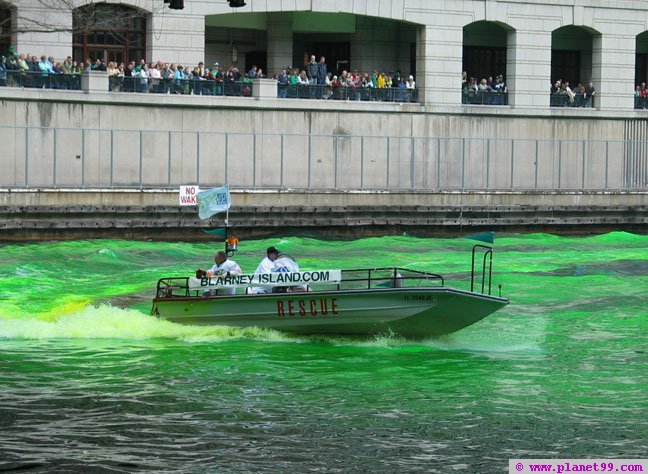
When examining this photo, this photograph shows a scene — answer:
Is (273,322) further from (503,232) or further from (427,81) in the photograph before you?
(427,81)

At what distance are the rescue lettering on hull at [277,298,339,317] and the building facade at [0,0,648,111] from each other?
28540mm

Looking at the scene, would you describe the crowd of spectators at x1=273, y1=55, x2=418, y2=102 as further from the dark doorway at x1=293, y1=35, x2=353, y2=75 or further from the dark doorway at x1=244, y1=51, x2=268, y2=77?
the dark doorway at x1=244, y1=51, x2=268, y2=77

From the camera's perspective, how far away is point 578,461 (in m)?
17.7

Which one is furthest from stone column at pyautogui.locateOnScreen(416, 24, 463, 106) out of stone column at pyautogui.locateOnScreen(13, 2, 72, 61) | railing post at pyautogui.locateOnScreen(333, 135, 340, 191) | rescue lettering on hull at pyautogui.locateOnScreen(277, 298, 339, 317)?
rescue lettering on hull at pyautogui.locateOnScreen(277, 298, 339, 317)

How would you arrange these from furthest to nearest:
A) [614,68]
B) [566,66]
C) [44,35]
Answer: [566,66] < [614,68] < [44,35]

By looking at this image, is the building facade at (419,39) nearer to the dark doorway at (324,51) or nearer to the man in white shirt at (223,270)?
the dark doorway at (324,51)

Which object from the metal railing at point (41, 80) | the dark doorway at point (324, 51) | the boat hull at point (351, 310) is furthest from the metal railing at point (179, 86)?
the boat hull at point (351, 310)

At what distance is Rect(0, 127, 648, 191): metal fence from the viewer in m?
48.4

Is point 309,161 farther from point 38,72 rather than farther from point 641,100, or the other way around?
point 641,100

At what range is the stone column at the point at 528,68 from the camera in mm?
58969

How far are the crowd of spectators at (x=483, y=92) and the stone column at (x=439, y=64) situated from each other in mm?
398

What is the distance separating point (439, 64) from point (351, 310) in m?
33.2

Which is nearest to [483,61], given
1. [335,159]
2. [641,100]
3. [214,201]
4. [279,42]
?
[641,100]

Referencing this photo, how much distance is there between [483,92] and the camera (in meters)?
58.2
